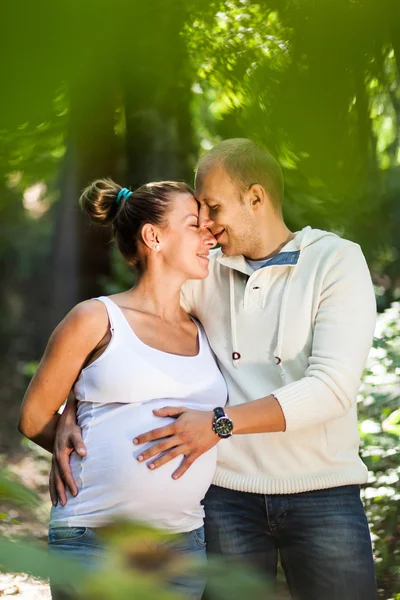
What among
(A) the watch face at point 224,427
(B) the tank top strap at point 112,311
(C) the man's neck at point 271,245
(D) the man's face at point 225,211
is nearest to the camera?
(A) the watch face at point 224,427

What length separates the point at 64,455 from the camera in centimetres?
244

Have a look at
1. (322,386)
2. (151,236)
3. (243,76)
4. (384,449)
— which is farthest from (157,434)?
(384,449)

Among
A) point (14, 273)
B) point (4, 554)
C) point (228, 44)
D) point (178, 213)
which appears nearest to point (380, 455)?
point (178, 213)

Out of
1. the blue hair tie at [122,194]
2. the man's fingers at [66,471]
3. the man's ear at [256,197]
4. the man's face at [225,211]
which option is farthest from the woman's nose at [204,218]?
the man's fingers at [66,471]

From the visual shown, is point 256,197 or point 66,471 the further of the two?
point 256,197

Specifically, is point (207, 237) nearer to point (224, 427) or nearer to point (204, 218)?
point (204, 218)

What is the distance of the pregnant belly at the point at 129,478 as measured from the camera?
7.59 feet

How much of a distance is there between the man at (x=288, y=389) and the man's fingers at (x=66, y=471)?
0.06ft

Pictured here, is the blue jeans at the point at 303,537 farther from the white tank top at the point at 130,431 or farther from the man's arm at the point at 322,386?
the man's arm at the point at 322,386

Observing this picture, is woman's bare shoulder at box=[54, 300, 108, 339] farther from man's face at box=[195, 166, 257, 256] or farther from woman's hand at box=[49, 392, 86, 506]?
man's face at box=[195, 166, 257, 256]

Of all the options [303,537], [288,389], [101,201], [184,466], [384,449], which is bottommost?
[384,449]

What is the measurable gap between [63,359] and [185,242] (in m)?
0.54

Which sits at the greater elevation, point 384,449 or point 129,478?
point 129,478

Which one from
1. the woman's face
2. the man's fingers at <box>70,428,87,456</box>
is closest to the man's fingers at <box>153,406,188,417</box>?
the man's fingers at <box>70,428,87,456</box>
